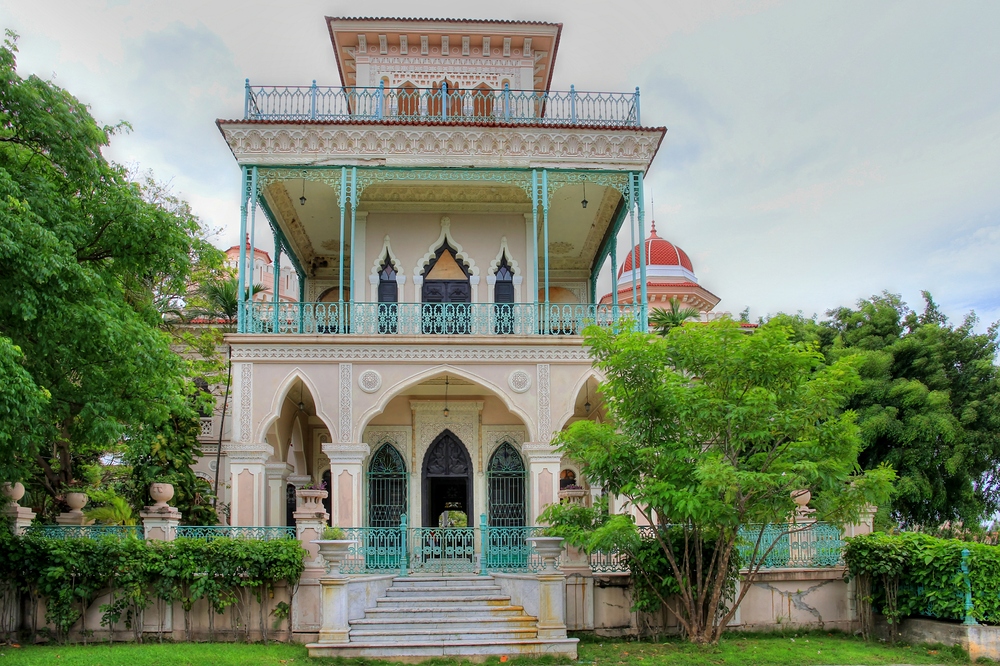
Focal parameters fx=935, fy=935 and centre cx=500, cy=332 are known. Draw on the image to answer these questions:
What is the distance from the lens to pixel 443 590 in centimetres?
1432

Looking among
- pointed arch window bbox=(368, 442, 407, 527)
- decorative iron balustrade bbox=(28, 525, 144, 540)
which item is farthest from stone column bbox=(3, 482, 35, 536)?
pointed arch window bbox=(368, 442, 407, 527)

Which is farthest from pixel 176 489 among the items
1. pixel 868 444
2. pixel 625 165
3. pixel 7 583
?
pixel 868 444

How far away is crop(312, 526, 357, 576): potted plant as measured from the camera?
1293cm

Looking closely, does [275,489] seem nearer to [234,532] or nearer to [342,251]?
[234,532]

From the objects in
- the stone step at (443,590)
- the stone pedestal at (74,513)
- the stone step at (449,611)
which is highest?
the stone pedestal at (74,513)

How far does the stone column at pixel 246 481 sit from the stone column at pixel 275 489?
5.25 feet

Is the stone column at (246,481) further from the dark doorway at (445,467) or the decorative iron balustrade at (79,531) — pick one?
the dark doorway at (445,467)

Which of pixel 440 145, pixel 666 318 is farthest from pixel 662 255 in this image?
pixel 440 145

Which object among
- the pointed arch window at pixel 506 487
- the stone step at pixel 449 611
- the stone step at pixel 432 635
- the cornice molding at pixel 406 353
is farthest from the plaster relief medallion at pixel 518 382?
the stone step at pixel 432 635

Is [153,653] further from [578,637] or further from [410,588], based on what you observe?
[578,637]

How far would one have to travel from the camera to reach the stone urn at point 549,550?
13188 millimetres

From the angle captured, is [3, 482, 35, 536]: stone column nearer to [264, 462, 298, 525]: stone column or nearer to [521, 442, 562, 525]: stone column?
[264, 462, 298, 525]: stone column

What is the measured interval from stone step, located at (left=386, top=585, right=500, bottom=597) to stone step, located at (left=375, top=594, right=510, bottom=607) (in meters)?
0.24

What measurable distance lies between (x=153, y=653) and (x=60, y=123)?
698 cm
